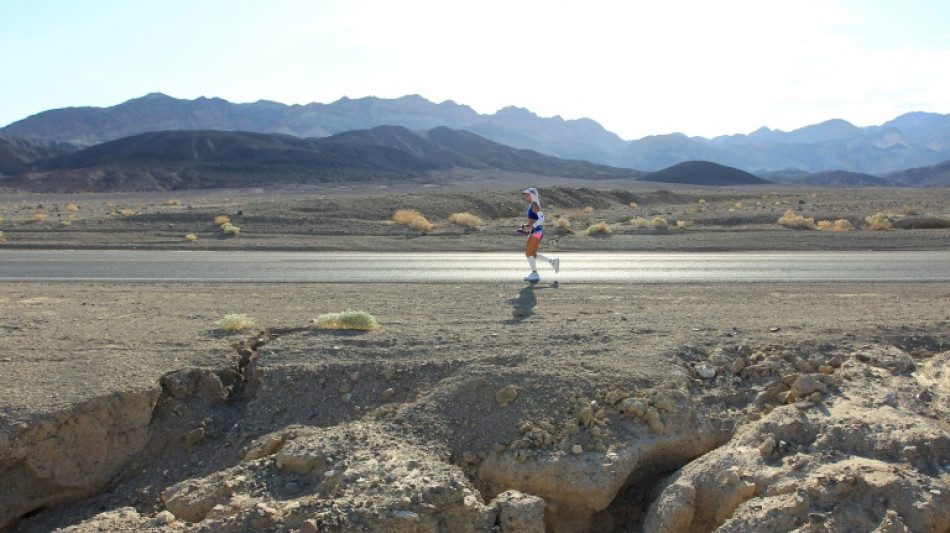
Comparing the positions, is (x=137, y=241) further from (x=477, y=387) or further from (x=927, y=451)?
(x=927, y=451)

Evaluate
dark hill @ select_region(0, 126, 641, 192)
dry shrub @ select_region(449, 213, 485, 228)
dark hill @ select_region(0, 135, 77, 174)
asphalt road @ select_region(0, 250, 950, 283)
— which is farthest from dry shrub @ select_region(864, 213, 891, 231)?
dark hill @ select_region(0, 135, 77, 174)

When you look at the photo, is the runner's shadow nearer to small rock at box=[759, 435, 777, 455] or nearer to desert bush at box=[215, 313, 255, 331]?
desert bush at box=[215, 313, 255, 331]

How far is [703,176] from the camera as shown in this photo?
341 feet

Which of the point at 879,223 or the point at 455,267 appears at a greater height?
the point at 879,223

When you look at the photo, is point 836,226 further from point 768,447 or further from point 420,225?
point 768,447

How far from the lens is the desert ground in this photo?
5148 mm

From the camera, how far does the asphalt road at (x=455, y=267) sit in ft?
43.8

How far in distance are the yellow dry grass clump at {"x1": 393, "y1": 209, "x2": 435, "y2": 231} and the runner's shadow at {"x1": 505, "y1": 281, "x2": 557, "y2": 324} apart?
11750 millimetres

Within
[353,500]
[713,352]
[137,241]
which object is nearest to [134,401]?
[353,500]

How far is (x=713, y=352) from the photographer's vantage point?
23.8 feet

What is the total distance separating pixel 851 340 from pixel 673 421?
108 inches

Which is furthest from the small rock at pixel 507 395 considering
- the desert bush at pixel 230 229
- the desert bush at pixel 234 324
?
the desert bush at pixel 230 229

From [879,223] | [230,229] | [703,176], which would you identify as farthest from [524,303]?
[703,176]

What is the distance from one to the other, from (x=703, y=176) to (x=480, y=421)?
4130 inches
